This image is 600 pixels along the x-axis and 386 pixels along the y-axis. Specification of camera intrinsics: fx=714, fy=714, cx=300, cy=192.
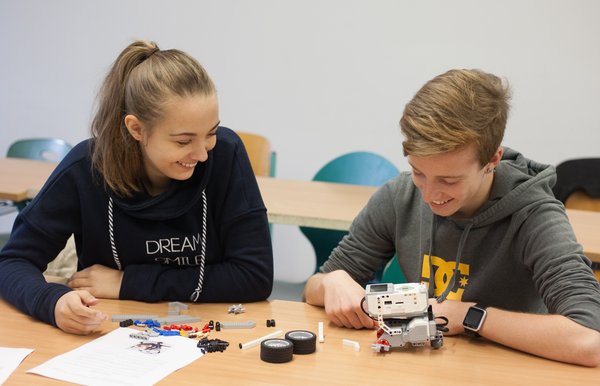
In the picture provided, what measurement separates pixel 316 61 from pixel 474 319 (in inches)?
124

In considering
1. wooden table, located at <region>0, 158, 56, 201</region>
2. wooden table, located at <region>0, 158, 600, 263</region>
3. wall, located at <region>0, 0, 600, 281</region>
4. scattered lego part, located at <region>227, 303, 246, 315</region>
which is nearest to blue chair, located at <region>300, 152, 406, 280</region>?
wooden table, located at <region>0, 158, 600, 263</region>

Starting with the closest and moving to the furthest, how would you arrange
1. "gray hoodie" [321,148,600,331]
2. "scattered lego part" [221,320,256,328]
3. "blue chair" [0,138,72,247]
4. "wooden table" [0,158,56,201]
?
"gray hoodie" [321,148,600,331] → "scattered lego part" [221,320,256,328] → "wooden table" [0,158,56,201] → "blue chair" [0,138,72,247]

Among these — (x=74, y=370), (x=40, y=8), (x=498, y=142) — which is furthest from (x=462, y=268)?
(x=40, y=8)

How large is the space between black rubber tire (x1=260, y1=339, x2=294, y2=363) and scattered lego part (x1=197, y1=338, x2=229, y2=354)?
9 centimetres

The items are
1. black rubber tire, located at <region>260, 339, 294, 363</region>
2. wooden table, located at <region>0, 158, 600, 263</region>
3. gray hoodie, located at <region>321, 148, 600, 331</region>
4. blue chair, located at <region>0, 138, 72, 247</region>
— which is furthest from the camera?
blue chair, located at <region>0, 138, 72, 247</region>

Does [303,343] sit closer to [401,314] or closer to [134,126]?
[401,314]

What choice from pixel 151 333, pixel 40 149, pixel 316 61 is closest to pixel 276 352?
pixel 151 333

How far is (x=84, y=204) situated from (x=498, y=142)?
1021mm

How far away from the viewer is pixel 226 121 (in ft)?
15.3

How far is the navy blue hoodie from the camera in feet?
5.85

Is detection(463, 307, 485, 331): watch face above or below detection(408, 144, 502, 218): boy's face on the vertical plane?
below

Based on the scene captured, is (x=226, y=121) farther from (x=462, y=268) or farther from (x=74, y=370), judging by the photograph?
(x=74, y=370)

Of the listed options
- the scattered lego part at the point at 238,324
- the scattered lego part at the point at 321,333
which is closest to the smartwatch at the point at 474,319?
the scattered lego part at the point at 321,333

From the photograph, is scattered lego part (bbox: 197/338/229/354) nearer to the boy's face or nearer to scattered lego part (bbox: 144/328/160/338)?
scattered lego part (bbox: 144/328/160/338)
